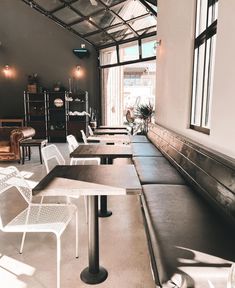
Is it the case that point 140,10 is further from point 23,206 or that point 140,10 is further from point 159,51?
point 23,206

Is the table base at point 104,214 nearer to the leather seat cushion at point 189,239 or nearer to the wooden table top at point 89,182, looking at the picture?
the wooden table top at point 89,182

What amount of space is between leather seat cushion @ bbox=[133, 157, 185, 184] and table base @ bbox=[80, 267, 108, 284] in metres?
0.85

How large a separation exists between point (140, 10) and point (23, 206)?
5.37 m

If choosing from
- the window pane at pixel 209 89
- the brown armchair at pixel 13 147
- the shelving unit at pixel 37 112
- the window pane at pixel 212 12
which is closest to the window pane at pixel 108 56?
the shelving unit at pixel 37 112

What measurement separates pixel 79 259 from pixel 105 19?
6675 mm

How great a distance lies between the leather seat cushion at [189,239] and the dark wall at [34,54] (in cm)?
765

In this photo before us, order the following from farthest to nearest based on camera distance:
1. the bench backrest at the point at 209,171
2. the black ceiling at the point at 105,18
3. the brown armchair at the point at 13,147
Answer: the black ceiling at the point at 105,18
the brown armchair at the point at 13,147
the bench backrest at the point at 209,171

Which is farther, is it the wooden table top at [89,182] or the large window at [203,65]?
the large window at [203,65]

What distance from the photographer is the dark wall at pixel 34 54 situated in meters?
8.56

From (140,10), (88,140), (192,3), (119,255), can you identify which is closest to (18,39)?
(140,10)

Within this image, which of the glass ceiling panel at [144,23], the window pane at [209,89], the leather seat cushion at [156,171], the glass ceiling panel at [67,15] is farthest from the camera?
the glass ceiling panel at [67,15]

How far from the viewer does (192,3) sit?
3.14 meters

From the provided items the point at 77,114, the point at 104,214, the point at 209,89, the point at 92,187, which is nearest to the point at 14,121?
the point at 77,114

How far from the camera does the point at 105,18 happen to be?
700 cm
